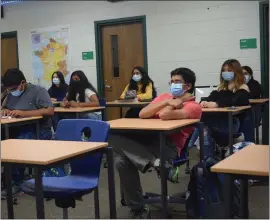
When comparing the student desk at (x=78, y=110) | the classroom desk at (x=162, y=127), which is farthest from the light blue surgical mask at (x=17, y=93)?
the classroom desk at (x=162, y=127)

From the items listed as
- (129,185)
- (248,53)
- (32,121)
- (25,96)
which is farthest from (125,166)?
(248,53)

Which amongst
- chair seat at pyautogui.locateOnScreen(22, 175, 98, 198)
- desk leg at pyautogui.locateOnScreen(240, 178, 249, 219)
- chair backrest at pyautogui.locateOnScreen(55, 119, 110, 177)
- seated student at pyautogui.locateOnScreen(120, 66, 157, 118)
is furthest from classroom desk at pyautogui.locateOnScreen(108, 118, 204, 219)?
seated student at pyautogui.locateOnScreen(120, 66, 157, 118)

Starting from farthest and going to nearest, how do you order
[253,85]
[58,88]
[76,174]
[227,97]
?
1. [58,88]
2. [253,85]
3. [227,97]
4. [76,174]

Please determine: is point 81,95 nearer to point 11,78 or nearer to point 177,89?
point 11,78

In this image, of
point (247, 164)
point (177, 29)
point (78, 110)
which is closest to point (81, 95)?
point (78, 110)

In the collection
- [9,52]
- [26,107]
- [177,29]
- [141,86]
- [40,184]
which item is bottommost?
[40,184]

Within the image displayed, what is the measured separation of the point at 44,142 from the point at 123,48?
471 centimetres

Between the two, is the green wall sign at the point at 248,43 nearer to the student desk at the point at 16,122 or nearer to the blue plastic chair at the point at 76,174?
the student desk at the point at 16,122

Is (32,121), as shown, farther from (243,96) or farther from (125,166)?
(243,96)

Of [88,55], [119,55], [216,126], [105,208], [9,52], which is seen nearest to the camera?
[105,208]

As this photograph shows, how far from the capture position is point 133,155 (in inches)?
108

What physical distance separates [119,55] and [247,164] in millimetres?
5379

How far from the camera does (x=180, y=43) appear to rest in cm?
616

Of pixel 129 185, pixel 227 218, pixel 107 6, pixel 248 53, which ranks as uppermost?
pixel 107 6
